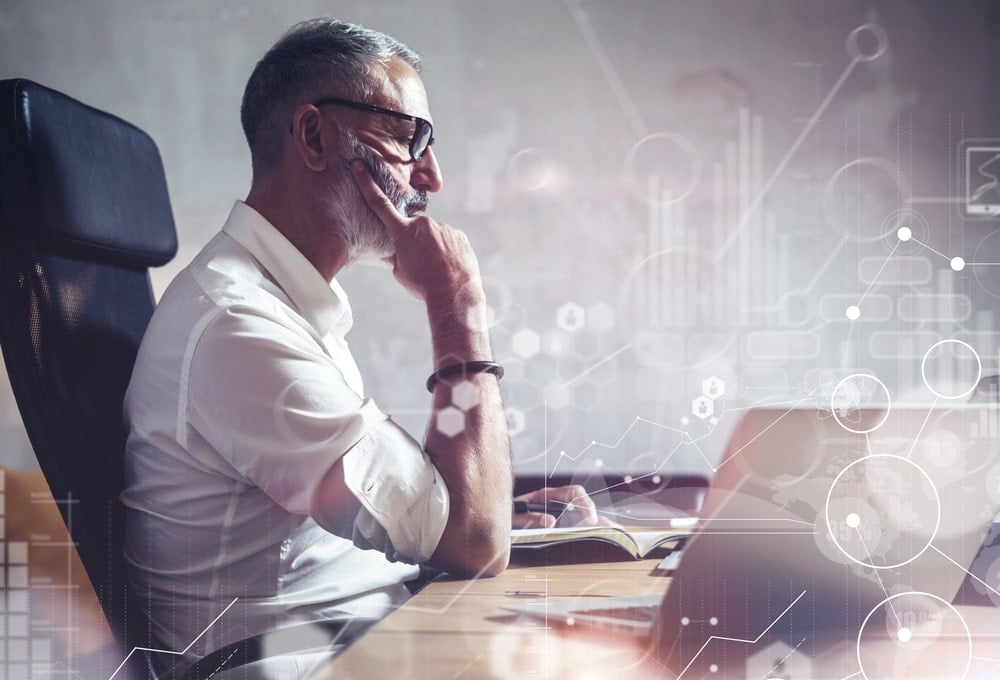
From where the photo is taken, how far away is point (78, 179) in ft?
2.68

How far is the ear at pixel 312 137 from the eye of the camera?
96 centimetres

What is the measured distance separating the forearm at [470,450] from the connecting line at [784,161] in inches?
40.4

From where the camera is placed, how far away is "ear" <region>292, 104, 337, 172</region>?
0.96m

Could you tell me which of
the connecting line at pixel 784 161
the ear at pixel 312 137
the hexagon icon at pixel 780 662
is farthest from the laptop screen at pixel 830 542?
the connecting line at pixel 784 161

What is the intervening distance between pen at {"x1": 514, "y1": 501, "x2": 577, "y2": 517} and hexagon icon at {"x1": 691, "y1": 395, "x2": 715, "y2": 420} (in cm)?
52

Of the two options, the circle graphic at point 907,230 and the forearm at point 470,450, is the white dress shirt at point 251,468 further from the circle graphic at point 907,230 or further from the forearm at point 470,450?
the circle graphic at point 907,230

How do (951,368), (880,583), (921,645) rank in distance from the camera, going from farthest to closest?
(951,368) → (880,583) → (921,645)

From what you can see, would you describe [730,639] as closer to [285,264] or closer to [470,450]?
[470,450]

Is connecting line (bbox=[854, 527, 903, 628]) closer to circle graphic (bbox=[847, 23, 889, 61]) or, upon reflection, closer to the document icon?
the document icon

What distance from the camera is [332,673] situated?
567 millimetres

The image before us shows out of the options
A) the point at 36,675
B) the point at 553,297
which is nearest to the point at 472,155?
the point at 553,297

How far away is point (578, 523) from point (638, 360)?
742mm

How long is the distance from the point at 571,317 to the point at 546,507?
81 cm

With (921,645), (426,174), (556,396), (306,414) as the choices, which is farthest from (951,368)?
(306,414)
